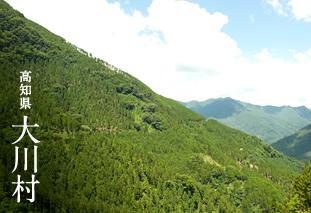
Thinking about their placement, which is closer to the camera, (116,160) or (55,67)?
(116,160)

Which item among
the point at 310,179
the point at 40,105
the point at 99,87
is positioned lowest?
the point at 310,179

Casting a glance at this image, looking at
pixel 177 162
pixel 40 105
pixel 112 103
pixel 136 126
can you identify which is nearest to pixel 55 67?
pixel 112 103

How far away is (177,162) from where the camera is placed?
117 metres

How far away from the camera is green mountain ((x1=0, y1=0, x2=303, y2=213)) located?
213ft

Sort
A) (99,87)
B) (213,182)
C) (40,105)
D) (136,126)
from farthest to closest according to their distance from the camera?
1. (99,87)
2. (136,126)
3. (213,182)
4. (40,105)

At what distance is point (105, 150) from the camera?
293 feet

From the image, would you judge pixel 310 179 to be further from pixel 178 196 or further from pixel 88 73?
pixel 88 73

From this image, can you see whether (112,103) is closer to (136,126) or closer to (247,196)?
(136,126)

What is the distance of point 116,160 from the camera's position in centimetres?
8725

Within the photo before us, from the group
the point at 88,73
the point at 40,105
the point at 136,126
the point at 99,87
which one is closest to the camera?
the point at 40,105

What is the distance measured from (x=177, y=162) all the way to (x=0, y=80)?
11350 centimetres

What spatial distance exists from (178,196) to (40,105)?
85585 millimetres

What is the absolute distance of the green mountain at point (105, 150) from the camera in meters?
64.8

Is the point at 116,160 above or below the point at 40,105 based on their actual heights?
below
